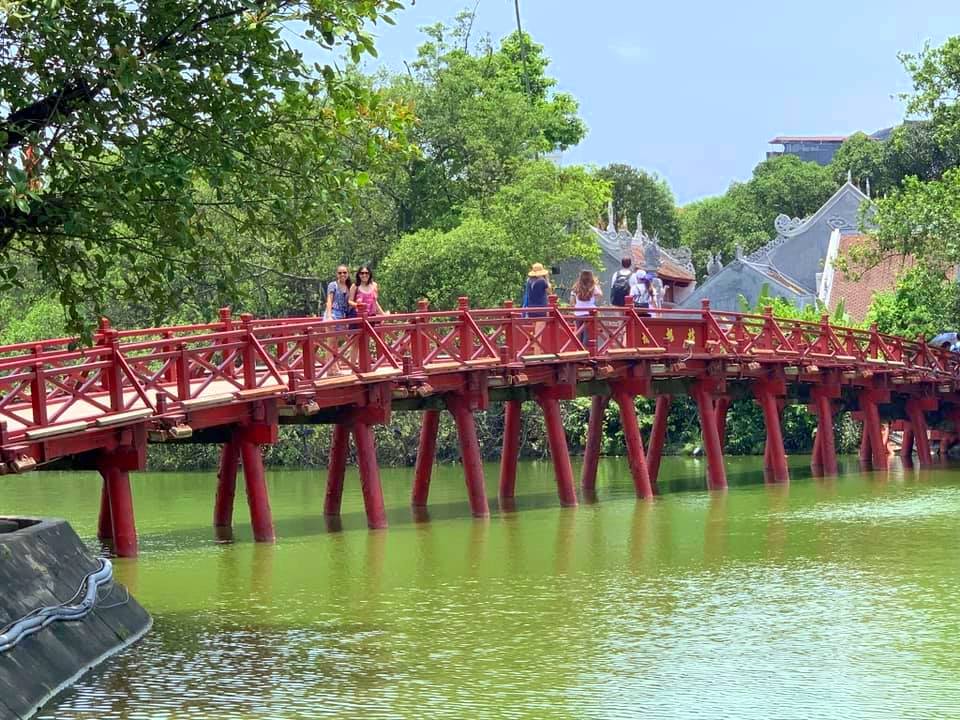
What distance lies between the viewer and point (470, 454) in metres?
31.4

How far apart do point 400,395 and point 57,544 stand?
11889 millimetres

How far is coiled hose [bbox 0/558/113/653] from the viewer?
1540cm

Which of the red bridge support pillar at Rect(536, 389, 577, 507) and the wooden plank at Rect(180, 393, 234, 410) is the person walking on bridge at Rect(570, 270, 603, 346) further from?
the wooden plank at Rect(180, 393, 234, 410)

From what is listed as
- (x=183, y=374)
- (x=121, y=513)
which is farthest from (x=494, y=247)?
(x=121, y=513)

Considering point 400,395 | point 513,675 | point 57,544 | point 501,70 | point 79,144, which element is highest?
point 501,70

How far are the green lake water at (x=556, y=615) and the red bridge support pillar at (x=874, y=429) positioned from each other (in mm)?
7792

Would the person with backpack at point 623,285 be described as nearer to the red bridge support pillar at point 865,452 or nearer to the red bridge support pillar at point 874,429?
the red bridge support pillar at point 874,429

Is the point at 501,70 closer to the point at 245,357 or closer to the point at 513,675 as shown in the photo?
the point at 245,357

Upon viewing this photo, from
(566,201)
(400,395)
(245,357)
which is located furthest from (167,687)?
(566,201)

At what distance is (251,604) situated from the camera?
69.7ft

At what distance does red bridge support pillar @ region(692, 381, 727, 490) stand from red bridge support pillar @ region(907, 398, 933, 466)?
9.59 m

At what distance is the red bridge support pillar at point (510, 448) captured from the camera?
117 feet

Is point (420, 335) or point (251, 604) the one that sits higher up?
point (420, 335)

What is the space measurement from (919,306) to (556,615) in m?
35.6
